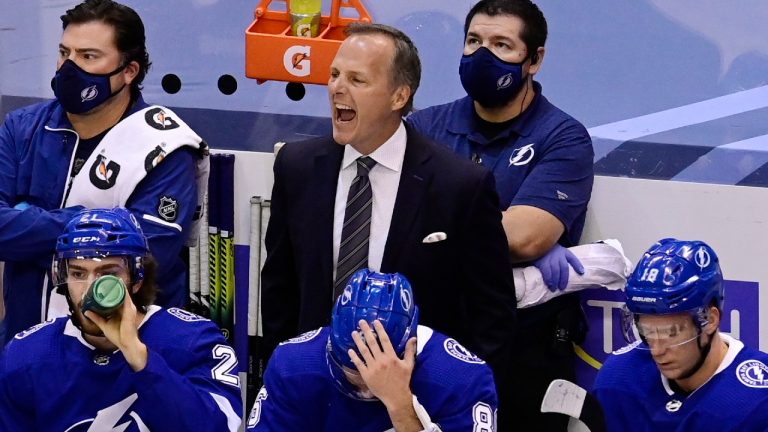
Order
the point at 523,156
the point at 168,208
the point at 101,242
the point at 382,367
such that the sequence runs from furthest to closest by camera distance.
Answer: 1. the point at 523,156
2. the point at 168,208
3. the point at 101,242
4. the point at 382,367

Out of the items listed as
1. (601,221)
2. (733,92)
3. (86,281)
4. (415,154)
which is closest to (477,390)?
(415,154)

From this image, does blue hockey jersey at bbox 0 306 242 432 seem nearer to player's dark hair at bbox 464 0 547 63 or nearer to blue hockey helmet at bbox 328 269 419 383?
blue hockey helmet at bbox 328 269 419 383

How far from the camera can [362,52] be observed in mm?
4059

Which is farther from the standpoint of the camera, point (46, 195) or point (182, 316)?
point (46, 195)

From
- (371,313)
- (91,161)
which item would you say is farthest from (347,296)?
(91,161)

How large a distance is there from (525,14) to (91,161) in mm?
1470

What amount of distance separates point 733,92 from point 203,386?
10.9ft

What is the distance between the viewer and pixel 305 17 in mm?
5258

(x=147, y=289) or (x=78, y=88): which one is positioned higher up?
(x=78, y=88)

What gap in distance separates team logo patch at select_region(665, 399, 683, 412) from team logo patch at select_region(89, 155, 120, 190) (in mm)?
1814

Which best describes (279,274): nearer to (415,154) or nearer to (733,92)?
(415,154)

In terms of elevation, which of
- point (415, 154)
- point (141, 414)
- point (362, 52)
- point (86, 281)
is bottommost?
point (141, 414)

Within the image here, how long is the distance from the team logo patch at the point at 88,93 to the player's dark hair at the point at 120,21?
0.50ft

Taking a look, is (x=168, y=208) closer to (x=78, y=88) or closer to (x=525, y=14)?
(x=78, y=88)
